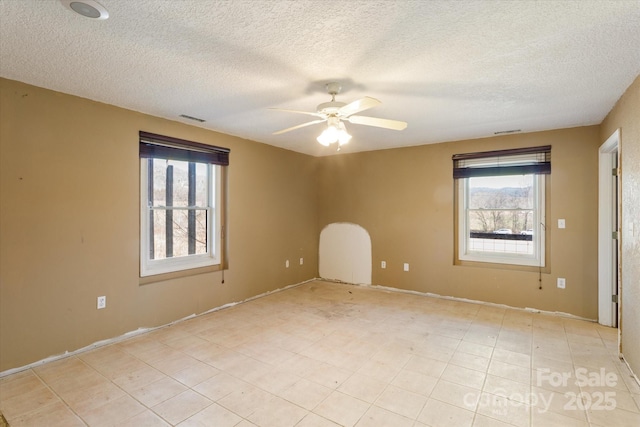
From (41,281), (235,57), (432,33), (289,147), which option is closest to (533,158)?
(432,33)

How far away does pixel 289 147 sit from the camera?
5.05m

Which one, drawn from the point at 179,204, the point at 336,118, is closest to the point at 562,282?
the point at 336,118

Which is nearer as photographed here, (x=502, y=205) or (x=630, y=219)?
(x=630, y=219)

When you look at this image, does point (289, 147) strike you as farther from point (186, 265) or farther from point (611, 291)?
point (611, 291)

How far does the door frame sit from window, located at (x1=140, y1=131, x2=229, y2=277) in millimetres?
4454

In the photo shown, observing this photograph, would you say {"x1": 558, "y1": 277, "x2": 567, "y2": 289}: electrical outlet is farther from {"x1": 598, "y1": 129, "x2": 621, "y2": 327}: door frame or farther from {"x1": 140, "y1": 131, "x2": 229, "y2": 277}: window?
{"x1": 140, "y1": 131, "x2": 229, "y2": 277}: window

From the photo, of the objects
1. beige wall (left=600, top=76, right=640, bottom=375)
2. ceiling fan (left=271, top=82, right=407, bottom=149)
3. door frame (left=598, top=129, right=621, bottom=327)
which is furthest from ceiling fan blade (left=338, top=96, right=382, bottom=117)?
door frame (left=598, top=129, right=621, bottom=327)

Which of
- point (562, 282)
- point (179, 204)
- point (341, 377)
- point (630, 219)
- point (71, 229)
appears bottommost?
point (341, 377)

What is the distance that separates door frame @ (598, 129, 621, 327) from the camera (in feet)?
11.3

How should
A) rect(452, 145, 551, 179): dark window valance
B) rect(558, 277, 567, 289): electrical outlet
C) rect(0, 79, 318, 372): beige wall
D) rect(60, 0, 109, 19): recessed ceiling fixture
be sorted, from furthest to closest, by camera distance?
rect(452, 145, 551, 179): dark window valance < rect(558, 277, 567, 289): electrical outlet < rect(0, 79, 318, 372): beige wall < rect(60, 0, 109, 19): recessed ceiling fixture

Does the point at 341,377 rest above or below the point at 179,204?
below

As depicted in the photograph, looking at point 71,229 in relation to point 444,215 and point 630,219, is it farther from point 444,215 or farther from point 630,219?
point 630,219

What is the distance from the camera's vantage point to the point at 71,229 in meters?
2.82

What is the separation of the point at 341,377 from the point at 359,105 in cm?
206
